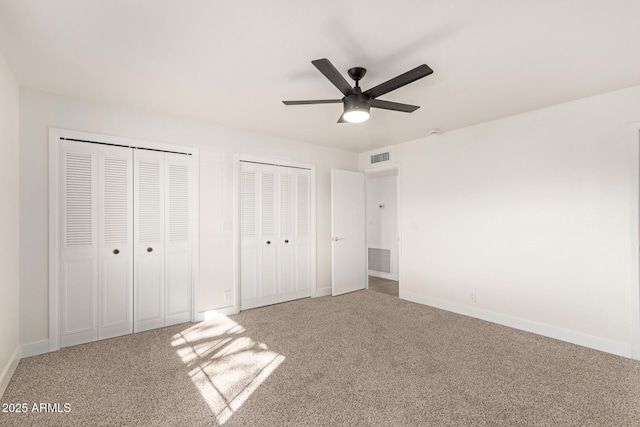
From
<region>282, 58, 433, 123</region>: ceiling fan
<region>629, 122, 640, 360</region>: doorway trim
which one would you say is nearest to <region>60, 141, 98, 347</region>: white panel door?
<region>282, 58, 433, 123</region>: ceiling fan

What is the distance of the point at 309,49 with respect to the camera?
2141 mm

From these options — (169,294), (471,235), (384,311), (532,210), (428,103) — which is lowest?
(384,311)

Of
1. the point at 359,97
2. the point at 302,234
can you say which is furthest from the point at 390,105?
the point at 302,234

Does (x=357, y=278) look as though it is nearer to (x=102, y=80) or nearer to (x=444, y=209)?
(x=444, y=209)

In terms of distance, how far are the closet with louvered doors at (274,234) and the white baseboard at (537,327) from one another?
1.93 m

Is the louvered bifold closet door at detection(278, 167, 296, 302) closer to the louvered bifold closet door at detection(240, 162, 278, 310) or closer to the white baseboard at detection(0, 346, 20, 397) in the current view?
the louvered bifold closet door at detection(240, 162, 278, 310)

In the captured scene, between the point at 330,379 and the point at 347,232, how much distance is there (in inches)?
115

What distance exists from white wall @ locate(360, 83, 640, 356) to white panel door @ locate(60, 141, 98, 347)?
4.06 meters

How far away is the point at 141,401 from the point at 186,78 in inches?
98.8

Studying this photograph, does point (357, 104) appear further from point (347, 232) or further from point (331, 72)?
point (347, 232)

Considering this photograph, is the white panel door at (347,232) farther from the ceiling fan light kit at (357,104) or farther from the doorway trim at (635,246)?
the doorway trim at (635,246)

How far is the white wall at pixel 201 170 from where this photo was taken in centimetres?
275

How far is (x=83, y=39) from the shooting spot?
2.03 m

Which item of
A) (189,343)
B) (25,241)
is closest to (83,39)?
(25,241)
